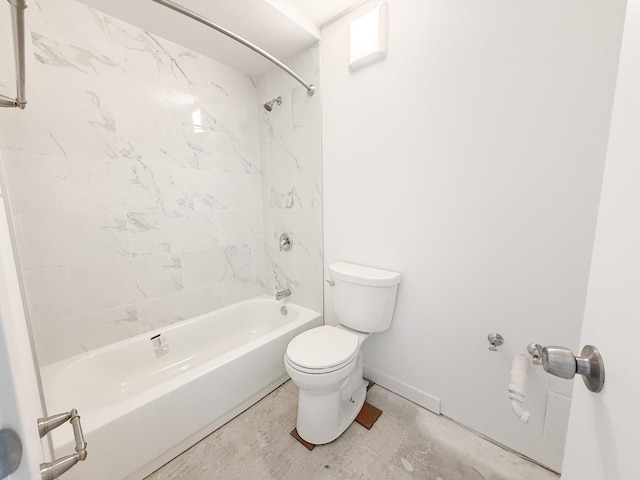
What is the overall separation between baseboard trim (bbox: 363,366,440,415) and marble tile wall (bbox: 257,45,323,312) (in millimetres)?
586

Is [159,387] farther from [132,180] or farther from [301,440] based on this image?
[132,180]

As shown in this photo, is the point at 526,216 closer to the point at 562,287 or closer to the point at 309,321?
the point at 562,287

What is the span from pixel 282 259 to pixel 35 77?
5.52ft

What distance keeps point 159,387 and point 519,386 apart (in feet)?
4.90

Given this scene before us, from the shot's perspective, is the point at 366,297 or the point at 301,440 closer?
the point at 301,440

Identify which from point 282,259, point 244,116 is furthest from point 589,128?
point 244,116

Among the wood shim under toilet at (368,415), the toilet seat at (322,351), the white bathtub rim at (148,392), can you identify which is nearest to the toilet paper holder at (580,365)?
the toilet seat at (322,351)

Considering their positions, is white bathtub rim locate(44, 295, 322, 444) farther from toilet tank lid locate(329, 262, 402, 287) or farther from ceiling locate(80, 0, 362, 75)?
ceiling locate(80, 0, 362, 75)

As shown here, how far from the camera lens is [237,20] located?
144 cm

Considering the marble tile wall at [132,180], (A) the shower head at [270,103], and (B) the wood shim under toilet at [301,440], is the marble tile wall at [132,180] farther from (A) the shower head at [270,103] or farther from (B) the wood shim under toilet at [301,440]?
(B) the wood shim under toilet at [301,440]

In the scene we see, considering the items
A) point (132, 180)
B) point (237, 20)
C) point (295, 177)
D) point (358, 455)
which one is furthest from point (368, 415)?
point (237, 20)

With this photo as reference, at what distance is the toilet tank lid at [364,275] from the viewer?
138 cm

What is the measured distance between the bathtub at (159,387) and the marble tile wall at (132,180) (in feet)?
0.40

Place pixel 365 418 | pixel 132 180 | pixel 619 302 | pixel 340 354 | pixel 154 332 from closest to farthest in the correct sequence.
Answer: pixel 619 302, pixel 340 354, pixel 365 418, pixel 132 180, pixel 154 332
